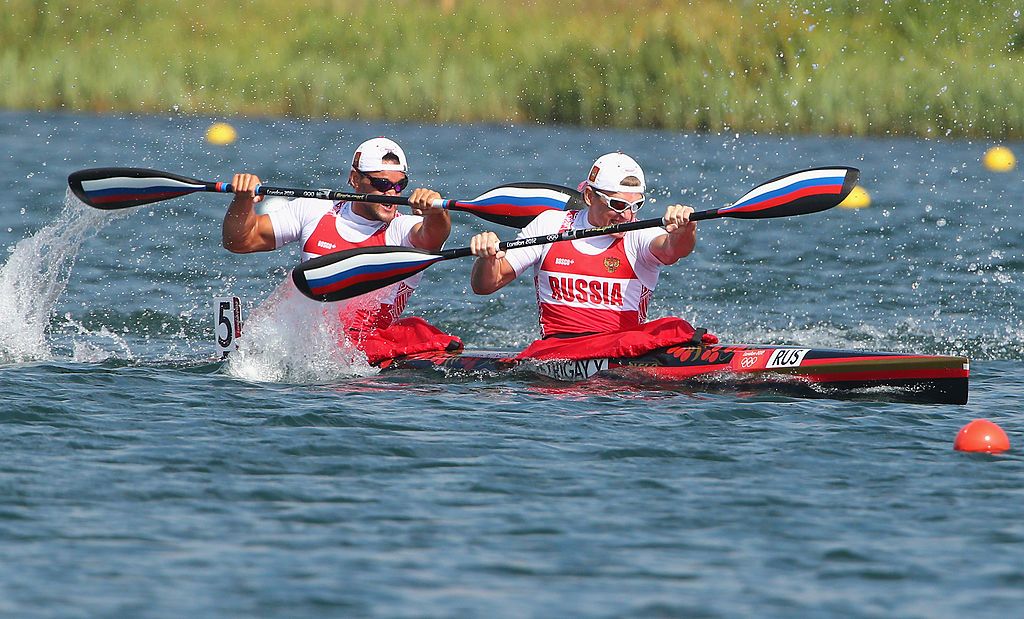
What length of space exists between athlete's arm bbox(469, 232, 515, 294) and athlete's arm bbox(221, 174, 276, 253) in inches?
56.6

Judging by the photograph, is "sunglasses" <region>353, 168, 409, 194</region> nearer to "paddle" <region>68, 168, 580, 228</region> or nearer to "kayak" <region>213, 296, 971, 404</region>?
"paddle" <region>68, 168, 580, 228</region>

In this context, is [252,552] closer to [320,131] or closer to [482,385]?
[482,385]

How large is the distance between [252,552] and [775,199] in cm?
468

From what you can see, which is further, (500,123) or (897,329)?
(500,123)

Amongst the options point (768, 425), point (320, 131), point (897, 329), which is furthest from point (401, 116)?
point (768, 425)

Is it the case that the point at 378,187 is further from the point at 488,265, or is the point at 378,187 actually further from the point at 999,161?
the point at 999,161

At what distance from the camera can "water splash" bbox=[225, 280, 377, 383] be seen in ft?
31.2

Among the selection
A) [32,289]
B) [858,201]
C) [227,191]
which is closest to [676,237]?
[227,191]

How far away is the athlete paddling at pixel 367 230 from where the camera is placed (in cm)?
959

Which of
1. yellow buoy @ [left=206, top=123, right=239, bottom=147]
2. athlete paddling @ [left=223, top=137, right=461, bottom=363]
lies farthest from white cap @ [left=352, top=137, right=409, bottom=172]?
yellow buoy @ [left=206, top=123, right=239, bottom=147]

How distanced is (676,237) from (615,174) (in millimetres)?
511

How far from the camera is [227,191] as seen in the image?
9812 millimetres

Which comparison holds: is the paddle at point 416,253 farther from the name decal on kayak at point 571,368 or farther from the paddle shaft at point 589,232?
the name decal on kayak at point 571,368

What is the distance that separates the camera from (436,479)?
273 inches
